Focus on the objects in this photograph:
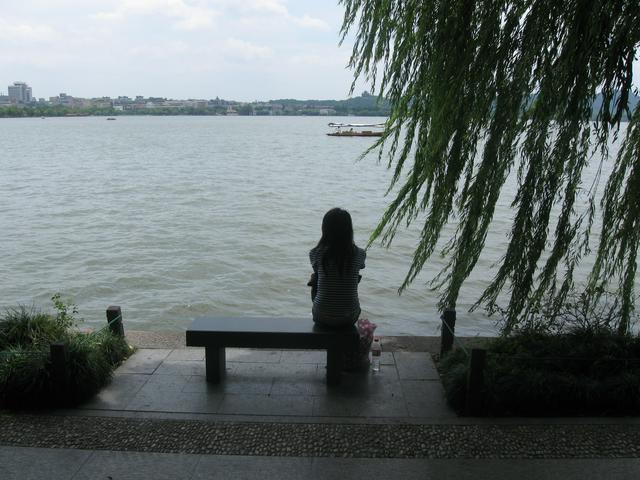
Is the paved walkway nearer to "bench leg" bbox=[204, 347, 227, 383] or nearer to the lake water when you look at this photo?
"bench leg" bbox=[204, 347, 227, 383]

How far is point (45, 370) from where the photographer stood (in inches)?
208

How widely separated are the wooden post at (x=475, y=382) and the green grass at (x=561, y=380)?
0.08 metres

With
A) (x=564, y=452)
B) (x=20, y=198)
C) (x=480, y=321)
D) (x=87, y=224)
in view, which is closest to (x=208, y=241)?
(x=87, y=224)

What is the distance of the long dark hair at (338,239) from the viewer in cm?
528

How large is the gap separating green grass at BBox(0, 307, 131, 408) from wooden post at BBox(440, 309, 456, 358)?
342 centimetres

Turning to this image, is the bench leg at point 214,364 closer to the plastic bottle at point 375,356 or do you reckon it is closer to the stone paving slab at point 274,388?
the stone paving slab at point 274,388

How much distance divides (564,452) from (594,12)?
338 cm

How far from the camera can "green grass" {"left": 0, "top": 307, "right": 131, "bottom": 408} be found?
525cm

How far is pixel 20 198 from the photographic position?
25531 mm

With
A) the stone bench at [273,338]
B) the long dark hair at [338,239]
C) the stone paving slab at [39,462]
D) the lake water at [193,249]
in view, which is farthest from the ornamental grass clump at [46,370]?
the lake water at [193,249]

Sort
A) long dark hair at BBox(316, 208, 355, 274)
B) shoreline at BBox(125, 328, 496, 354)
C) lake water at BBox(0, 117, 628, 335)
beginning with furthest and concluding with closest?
1. lake water at BBox(0, 117, 628, 335)
2. shoreline at BBox(125, 328, 496, 354)
3. long dark hair at BBox(316, 208, 355, 274)

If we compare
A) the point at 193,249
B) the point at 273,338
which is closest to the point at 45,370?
the point at 273,338

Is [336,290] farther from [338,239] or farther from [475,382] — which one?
[475,382]

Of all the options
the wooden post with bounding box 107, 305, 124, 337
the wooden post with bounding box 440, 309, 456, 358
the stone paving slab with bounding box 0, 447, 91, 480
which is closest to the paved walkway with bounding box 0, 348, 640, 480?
the stone paving slab with bounding box 0, 447, 91, 480
